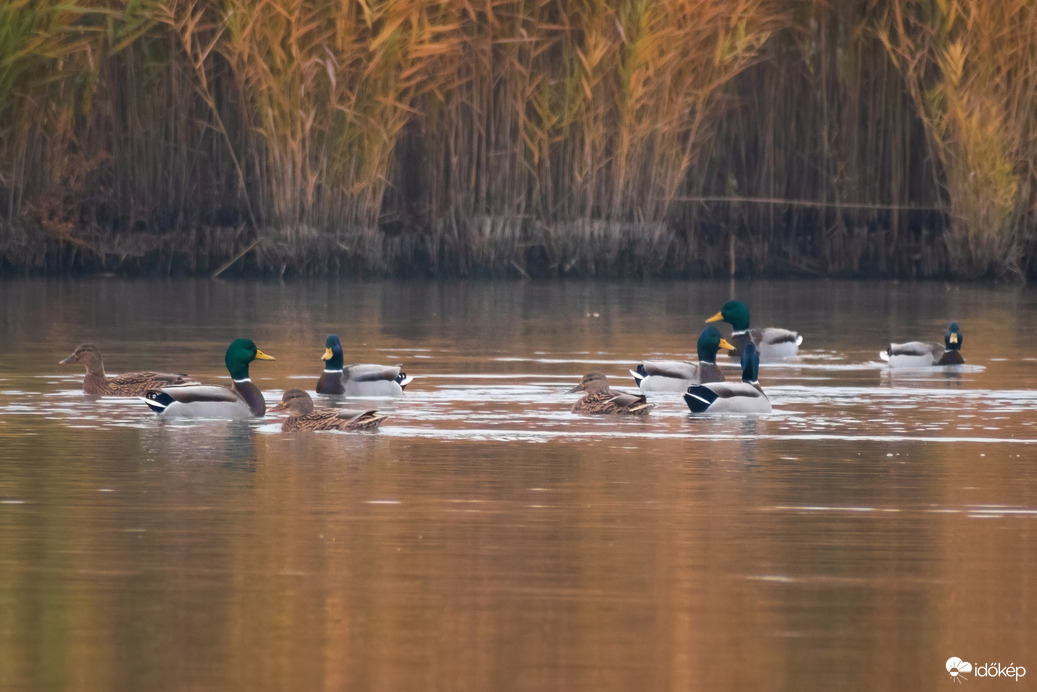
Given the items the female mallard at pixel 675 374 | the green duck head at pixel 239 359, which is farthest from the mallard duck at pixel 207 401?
the female mallard at pixel 675 374

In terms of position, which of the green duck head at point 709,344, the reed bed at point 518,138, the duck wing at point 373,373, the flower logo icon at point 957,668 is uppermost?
the reed bed at point 518,138

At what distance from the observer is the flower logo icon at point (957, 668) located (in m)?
5.65

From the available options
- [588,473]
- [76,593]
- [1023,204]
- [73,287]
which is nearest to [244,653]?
[76,593]

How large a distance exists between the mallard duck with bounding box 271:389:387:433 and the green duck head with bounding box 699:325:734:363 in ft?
9.21

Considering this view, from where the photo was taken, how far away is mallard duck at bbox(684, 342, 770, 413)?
1162cm

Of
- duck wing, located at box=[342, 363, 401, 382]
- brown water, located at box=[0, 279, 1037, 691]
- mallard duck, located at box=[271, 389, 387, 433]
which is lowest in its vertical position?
brown water, located at box=[0, 279, 1037, 691]

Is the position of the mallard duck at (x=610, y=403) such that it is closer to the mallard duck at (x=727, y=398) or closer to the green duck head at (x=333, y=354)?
the mallard duck at (x=727, y=398)

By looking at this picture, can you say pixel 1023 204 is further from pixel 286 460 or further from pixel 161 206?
pixel 286 460

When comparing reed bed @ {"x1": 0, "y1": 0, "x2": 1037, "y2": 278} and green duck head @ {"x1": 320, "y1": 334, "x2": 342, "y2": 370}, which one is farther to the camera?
reed bed @ {"x1": 0, "y1": 0, "x2": 1037, "y2": 278}

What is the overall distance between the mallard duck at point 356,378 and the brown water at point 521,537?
0.24 meters

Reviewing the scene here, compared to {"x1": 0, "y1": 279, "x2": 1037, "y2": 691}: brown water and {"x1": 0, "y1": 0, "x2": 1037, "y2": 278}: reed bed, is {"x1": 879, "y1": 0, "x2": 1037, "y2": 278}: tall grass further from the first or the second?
{"x1": 0, "y1": 279, "x2": 1037, "y2": 691}: brown water

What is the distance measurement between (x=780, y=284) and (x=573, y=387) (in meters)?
11.1

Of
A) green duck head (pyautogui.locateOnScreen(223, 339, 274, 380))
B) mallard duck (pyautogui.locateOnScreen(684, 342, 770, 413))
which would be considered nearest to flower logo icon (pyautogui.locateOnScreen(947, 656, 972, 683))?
mallard duck (pyautogui.locateOnScreen(684, 342, 770, 413))

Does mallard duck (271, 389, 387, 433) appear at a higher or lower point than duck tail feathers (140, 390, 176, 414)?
lower
